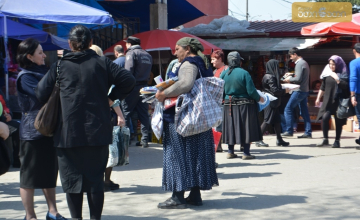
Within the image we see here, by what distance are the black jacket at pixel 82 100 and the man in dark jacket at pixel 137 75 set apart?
194 inches

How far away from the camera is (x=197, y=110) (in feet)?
17.3

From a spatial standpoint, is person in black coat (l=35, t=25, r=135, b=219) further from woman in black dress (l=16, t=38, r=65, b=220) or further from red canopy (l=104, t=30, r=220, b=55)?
red canopy (l=104, t=30, r=220, b=55)

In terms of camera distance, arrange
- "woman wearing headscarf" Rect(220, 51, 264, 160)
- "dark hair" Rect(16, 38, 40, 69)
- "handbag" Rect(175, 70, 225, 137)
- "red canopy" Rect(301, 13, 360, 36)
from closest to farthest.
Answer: "dark hair" Rect(16, 38, 40, 69)
"handbag" Rect(175, 70, 225, 137)
"woman wearing headscarf" Rect(220, 51, 264, 160)
"red canopy" Rect(301, 13, 360, 36)

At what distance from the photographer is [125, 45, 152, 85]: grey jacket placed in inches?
374

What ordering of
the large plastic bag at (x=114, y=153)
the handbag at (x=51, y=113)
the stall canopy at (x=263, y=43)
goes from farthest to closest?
the stall canopy at (x=263, y=43) → the large plastic bag at (x=114, y=153) → the handbag at (x=51, y=113)

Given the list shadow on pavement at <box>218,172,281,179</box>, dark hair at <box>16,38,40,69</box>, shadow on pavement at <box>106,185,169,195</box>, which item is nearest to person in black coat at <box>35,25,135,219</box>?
dark hair at <box>16,38,40,69</box>

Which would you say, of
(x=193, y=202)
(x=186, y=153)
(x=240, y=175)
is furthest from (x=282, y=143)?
(x=186, y=153)

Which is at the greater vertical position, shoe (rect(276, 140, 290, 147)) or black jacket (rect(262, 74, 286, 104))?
black jacket (rect(262, 74, 286, 104))

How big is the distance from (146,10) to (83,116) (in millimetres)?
12275

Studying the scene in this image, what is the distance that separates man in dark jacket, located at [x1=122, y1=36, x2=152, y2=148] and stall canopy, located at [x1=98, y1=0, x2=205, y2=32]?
5.37 m

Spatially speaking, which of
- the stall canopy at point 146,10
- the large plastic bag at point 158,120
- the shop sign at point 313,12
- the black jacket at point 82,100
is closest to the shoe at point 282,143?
the shop sign at point 313,12

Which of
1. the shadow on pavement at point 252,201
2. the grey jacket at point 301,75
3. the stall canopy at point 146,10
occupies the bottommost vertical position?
the shadow on pavement at point 252,201

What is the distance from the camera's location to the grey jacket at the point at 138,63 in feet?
31.1

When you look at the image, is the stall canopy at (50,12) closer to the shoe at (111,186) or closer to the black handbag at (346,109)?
the shoe at (111,186)
